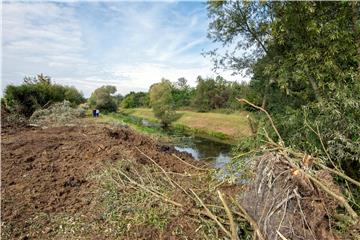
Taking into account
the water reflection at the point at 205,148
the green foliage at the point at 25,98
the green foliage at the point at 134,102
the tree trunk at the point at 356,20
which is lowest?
the water reflection at the point at 205,148

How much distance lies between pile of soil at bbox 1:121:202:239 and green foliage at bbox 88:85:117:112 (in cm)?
3415

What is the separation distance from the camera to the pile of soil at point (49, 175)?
3.95 meters

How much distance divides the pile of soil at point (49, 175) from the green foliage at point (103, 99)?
34.1m

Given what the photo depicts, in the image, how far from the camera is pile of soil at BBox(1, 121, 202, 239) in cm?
395

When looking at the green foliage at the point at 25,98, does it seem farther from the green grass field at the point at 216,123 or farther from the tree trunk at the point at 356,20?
the tree trunk at the point at 356,20

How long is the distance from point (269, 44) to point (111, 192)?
7128 mm

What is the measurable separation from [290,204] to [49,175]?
164 inches

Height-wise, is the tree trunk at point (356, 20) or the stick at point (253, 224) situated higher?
the tree trunk at point (356, 20)

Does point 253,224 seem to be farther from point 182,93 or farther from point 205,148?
point 182,93

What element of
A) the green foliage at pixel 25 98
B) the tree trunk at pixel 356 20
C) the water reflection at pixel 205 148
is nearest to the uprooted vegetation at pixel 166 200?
the tree trunk at pixel 356 20

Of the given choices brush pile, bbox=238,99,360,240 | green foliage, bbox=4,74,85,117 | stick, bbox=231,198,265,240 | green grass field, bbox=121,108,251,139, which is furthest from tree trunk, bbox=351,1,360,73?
green foliage, bbox=4,74,85,117

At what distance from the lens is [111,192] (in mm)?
4473

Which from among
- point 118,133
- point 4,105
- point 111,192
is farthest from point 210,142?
point 111,192

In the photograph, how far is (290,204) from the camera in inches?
107
